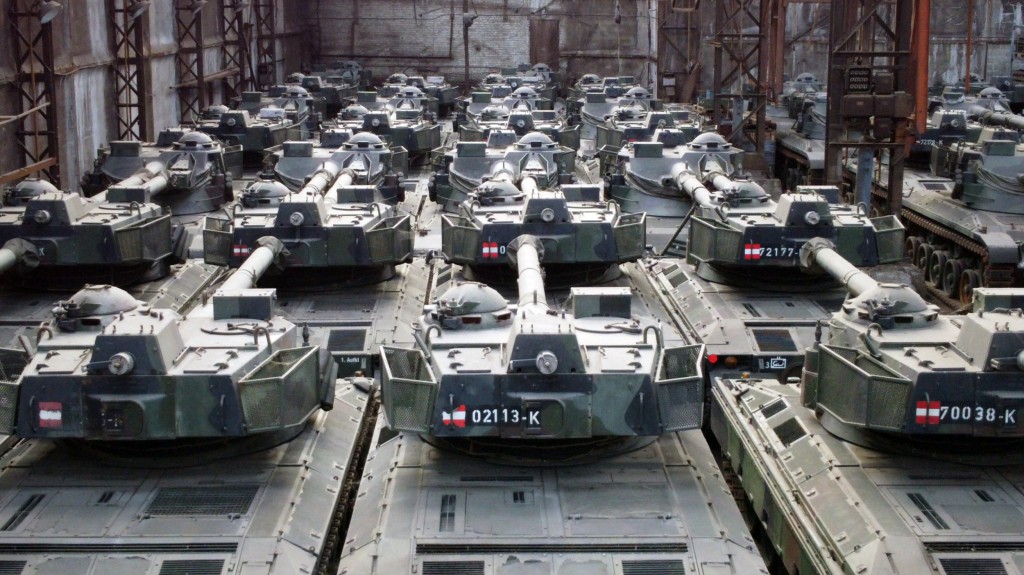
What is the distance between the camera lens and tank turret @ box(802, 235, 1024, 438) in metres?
13.4

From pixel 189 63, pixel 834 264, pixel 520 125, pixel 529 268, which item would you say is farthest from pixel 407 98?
pixel 529 268

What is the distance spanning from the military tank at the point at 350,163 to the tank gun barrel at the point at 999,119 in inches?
660

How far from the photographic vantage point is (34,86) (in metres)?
30.6

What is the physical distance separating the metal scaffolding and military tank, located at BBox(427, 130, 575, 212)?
8384 millimetres

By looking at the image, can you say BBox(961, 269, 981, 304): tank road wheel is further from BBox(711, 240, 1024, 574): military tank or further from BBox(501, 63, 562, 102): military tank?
BBox(501, 63, 562, 102): military tank

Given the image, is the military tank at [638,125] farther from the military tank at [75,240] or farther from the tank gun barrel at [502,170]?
the military tank at [75,240]

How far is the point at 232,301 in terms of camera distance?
15.4 metres

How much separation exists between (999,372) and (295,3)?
54.0m

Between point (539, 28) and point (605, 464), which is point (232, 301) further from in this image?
point (539, 28)

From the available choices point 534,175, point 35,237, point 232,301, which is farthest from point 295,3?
point 232,301

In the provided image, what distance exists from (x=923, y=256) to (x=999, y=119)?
913 cm

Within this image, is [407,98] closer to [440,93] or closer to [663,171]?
[440,93]

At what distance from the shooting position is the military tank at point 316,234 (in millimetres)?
21062

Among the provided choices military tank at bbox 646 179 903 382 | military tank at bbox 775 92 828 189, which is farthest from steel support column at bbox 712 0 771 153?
military tank at bbox 646 179 903 382
